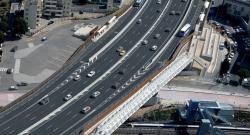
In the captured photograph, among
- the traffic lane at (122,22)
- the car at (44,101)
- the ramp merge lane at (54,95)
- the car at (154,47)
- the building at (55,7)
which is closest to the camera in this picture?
the ramp merge lane at (54,95)

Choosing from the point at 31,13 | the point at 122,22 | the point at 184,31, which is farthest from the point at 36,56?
the point at 184,31

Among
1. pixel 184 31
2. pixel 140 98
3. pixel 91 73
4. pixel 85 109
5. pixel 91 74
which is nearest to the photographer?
pixel 85 109

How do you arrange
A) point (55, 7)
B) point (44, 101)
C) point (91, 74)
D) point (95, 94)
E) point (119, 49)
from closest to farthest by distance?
point (44, 101)
point (95, 94)
point (91, 74)
point (119, 49)
point (55, 7)

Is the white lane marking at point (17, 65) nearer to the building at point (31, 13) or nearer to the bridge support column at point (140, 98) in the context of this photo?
the building at point (31, 13)

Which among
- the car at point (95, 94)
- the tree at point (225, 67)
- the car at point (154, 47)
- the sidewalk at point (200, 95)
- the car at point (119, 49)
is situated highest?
the car at point (154, 47)

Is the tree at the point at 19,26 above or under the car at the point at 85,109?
above

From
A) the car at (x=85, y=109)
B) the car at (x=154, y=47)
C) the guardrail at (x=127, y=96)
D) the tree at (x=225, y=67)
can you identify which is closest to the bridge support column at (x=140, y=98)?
the guardrail at (x=127, y=96)

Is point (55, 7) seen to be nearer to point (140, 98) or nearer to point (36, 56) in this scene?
point (36, 56)
